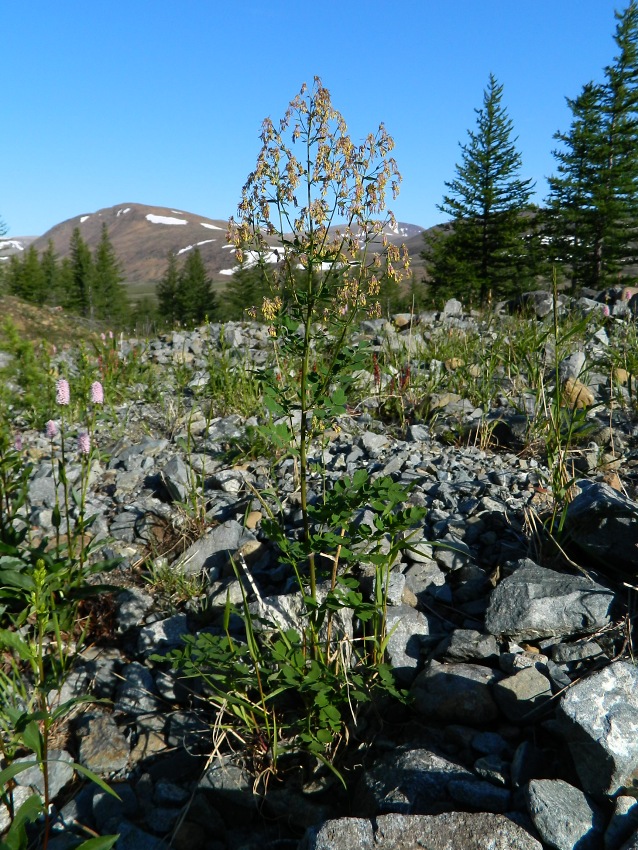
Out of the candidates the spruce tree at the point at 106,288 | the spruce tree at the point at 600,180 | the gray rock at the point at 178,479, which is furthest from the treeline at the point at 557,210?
the spruce tree at the point at 106,288

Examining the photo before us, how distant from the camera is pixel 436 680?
86.7 inches

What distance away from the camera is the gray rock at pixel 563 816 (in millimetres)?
1480

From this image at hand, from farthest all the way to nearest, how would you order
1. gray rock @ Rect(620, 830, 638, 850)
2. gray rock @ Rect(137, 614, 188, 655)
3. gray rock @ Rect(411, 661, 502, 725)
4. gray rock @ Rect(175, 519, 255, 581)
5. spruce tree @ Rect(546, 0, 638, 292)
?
spruce tree @ Rect(546, 0, 638, 292)
gray rock @ Rect(175, 519, 255, 581)
gray rock @ Rect(137, 614, 188, 655)
gray rock @ Rect(411, 661, 502, 725)
gray rock @ Rect(620, 830, 638, 850)

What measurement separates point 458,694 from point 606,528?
101 cm

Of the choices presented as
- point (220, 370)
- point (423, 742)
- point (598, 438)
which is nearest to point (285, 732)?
point (423, 742)

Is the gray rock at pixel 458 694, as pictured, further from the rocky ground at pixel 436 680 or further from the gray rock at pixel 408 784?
the gray rock at pixel 408 784

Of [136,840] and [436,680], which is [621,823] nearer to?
[436,680]

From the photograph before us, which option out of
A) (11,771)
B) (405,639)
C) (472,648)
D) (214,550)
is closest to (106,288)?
(214,550)

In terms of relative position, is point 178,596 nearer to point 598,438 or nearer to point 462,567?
point 462,567

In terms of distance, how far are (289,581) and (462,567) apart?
0.82 metres

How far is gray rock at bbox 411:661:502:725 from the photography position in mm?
2117

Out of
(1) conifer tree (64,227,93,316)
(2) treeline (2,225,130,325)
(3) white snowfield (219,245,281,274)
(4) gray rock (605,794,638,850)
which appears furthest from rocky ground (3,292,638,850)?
(1) conifer tree (64,227,93,316)

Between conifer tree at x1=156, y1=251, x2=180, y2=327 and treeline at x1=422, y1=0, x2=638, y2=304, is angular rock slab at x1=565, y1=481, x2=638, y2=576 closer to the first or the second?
treeline at x1=422, y1=0, x2=638, y2=304

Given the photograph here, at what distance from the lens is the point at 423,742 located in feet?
6.87
